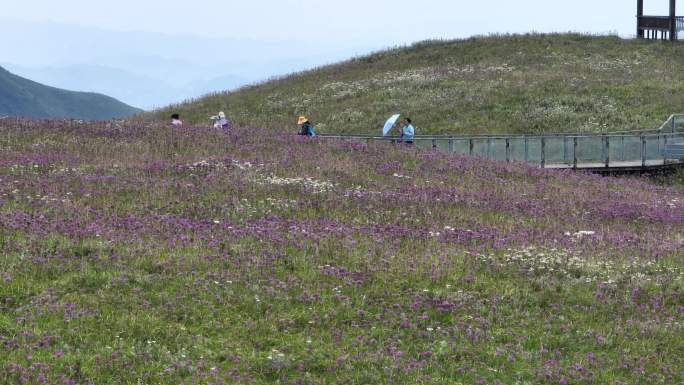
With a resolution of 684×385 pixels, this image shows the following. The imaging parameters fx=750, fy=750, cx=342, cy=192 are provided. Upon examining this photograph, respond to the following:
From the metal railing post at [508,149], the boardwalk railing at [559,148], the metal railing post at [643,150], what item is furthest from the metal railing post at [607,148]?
the metal railing post at [508,149]

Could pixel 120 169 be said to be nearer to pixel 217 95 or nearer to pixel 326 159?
pixel 326 159

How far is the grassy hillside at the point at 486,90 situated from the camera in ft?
168

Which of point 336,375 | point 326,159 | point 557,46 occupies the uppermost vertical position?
point 557,46

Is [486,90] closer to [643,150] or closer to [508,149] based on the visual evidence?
[643,150]

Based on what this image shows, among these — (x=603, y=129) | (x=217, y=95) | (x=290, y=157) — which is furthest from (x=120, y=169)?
(x=217, y=95)

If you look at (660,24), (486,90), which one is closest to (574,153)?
(486,90)

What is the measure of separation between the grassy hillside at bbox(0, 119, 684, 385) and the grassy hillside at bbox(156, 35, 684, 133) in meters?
30.5

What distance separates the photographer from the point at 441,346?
1029 cm

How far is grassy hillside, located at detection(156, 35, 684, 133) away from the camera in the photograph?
51250 millimetres

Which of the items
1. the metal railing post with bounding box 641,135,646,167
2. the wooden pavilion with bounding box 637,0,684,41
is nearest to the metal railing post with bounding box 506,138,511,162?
the metal railing post with bounding box 641,135,646,167

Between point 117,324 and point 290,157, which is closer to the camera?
point 117,324

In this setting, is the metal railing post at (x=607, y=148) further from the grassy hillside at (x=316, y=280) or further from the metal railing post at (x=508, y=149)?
the grassy hillside at (x=316, y=280)

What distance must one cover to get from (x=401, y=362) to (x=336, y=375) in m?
0.92

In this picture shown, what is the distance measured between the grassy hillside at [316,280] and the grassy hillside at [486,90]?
30459 millimetres
